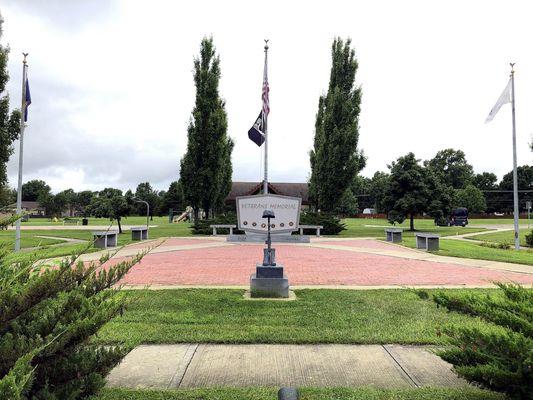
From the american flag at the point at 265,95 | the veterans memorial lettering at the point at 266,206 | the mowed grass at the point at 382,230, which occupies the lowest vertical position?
the mowed grass at the point at 382,230

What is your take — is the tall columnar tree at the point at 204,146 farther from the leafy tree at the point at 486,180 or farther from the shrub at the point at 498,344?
the leafy tree at the point at 486,180

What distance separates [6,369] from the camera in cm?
208

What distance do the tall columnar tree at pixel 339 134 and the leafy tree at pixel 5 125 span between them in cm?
1953

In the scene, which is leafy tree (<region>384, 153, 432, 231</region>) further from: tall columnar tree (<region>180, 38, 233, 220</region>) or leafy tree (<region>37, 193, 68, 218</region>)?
leafy tree (<region>37, 193, 68, 218</region>)

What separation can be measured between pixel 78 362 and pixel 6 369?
46 cm

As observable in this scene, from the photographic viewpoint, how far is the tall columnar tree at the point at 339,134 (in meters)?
29.6

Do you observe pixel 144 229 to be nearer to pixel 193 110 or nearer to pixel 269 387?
pixel 193 110

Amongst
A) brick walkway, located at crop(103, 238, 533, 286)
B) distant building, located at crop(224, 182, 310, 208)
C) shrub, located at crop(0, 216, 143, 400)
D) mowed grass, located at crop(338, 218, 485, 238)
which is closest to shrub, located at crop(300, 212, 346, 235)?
mowed grass, located at crop(338, 218, 485, 238)

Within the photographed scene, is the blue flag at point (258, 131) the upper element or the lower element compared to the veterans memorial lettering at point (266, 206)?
upper

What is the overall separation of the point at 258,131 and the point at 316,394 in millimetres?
18261

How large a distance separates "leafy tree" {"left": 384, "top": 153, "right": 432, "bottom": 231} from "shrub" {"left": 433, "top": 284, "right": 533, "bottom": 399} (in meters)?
28.4

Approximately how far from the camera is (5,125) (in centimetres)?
1931

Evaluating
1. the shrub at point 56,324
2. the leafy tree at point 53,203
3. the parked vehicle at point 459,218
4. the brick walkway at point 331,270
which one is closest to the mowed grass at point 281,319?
the brick walkway at point 331,270

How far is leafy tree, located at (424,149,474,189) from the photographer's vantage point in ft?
303
